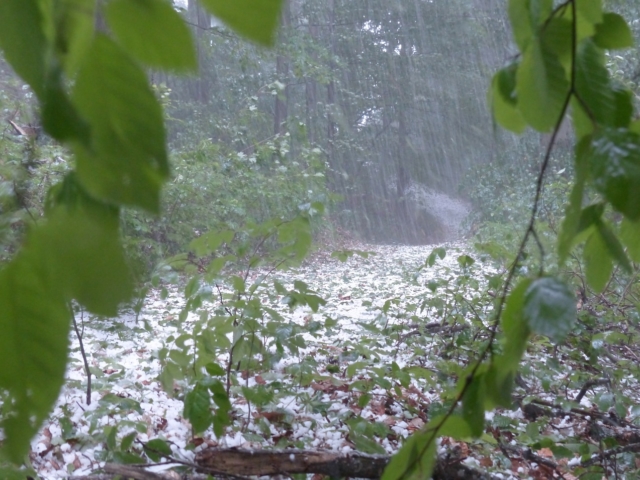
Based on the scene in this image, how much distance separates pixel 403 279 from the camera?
3.96 m

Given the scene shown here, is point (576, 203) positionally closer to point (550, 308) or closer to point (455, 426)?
point (550, 308)

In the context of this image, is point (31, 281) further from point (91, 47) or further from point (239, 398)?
point (239, 398)

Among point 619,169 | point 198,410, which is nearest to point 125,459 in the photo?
point 198,410

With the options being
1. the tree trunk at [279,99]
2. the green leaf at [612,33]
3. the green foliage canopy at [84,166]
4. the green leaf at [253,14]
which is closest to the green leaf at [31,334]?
the green foliage canopy at [84,166]

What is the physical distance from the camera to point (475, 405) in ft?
1.33

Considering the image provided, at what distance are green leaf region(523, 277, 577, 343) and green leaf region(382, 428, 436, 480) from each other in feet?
0.46

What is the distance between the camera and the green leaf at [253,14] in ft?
0.67

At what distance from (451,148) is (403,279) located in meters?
1.93

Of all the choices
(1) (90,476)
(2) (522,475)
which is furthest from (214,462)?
(2) (522,475)

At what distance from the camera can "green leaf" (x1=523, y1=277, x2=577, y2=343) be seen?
0.30 m

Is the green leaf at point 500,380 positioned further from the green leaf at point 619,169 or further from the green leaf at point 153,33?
the green leaf at point 153,33

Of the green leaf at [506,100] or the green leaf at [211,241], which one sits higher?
the green leaf at [211,241]

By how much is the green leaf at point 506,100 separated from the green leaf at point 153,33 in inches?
12.6

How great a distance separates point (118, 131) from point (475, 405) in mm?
342
